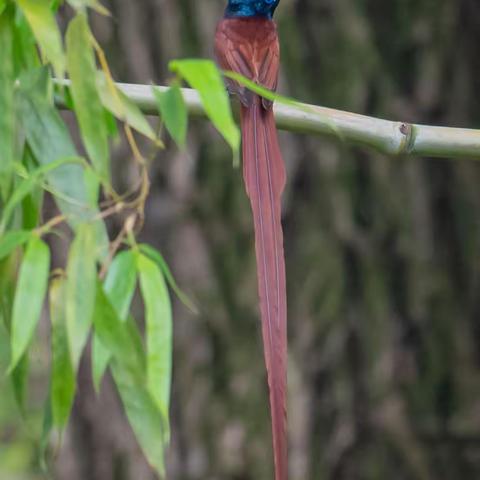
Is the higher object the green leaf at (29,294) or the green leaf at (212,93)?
the green leaf at (212,93)

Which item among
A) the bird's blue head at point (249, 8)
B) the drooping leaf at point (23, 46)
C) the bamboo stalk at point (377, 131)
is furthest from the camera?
the bird's blue head at point (249, 8)

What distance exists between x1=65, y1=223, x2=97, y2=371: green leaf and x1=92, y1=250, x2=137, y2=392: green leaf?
0.06m

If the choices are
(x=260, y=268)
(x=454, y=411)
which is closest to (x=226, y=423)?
(x=454, y=411)

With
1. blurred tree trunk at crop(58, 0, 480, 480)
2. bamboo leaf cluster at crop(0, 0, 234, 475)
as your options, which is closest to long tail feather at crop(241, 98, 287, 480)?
bamboo leaf cluster at crop(0, 0, 234, 475)

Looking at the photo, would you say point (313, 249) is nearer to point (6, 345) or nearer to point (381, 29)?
point (381, 29)

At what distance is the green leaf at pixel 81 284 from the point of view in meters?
1.49

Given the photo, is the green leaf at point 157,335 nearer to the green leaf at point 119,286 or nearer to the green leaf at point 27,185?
the green leaf at point 119,286

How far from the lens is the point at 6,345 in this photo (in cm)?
177

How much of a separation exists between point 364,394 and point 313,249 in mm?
319

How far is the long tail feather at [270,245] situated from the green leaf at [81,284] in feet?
0.76

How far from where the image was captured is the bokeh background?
9.11 feet

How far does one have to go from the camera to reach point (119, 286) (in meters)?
1.58

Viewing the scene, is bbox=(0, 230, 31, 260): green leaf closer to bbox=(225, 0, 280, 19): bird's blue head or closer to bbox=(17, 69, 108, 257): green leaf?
bbox=(17, 69, 108, 257): green leaf

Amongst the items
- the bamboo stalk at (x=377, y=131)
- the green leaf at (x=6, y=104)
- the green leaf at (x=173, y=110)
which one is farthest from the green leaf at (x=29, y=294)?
the bamboo stalk at (x=377, y=131)
